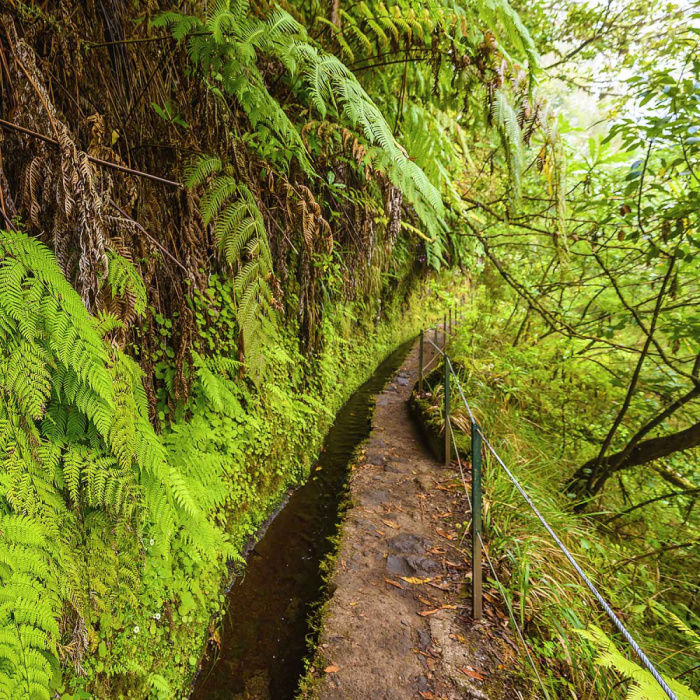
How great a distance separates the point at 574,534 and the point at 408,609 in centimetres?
156

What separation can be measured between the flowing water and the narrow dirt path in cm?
20

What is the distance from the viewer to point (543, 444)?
16.3 feet

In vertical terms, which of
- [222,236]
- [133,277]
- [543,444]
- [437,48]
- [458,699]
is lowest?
[458,699]

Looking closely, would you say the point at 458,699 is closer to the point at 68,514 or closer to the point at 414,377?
the point at 68,514

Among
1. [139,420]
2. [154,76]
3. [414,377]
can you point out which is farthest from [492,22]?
Result: [414,377]

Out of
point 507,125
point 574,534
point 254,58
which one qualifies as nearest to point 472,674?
point 574,534

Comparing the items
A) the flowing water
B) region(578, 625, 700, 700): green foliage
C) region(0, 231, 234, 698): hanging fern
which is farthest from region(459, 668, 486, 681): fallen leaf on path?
region(0, 231, 234, 698): hanging fern

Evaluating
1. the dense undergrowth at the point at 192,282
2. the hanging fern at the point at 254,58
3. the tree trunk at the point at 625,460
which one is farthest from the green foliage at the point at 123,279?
the tree trunk at the point at 625,460

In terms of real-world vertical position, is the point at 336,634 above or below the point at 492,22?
below

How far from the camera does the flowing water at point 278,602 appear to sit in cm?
242

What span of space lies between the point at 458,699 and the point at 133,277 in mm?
2690

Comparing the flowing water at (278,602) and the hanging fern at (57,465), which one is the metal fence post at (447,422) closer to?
the flowing water at (278,602)

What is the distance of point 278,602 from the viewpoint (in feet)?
9.74

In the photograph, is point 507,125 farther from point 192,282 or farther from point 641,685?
point 641,685
